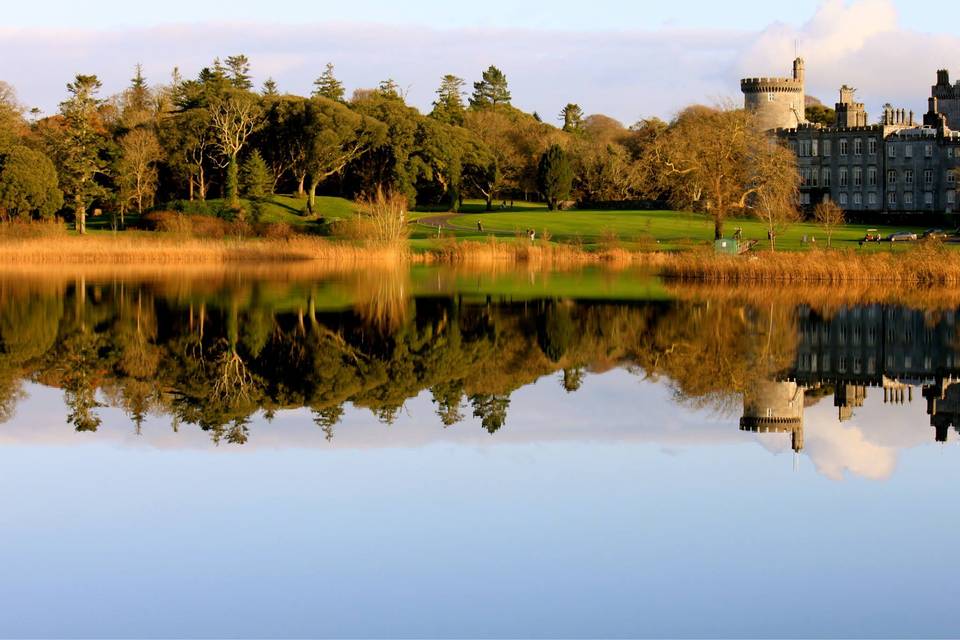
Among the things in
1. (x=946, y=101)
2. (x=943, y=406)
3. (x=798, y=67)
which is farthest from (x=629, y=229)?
(x=943, y=406)

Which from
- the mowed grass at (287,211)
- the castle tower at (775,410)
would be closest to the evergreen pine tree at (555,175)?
the mowed grass at (287,211)

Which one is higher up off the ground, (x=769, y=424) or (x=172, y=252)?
(x=172, y=252)

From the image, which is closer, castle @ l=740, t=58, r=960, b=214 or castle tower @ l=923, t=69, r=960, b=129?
castle @ l=740, t=58, r=960, b=214

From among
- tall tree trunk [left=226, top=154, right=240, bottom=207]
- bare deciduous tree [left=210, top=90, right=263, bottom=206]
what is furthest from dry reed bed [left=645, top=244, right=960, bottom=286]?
bare deciduous tree [left=210, top=90, right=263, bottom=206]

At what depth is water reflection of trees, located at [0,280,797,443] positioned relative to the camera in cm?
1825

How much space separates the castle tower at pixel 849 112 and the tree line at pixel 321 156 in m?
10.7

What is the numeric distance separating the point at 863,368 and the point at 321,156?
57.6 m

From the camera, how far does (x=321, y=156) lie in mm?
77438

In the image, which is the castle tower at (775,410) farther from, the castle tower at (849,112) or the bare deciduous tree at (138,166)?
the castle tower at (849,112)

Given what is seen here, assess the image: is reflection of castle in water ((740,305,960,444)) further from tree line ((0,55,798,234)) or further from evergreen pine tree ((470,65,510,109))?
evergreen pine tree ((470,65,510,109))

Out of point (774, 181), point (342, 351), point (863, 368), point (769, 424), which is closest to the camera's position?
point (769, 424)

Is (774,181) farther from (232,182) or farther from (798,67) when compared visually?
(798,67)

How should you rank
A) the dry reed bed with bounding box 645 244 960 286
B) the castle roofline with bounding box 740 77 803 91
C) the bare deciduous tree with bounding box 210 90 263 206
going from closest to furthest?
the dry reed bed with bounding box 645 244 960 286 → the bare deciduous tree with bounding box 210 90 263 206 → the castle roofline with bounding box 740 77 803 91

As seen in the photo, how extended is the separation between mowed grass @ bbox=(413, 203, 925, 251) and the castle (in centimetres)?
1314
